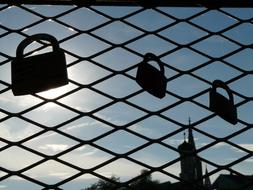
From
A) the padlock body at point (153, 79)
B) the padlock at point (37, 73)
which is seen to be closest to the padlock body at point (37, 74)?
the padlock at point (37, 73)

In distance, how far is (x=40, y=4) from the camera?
1920 mm

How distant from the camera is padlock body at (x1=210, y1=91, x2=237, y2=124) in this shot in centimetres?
200

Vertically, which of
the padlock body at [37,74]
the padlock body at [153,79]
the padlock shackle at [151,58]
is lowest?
the padlock body at [37,74]

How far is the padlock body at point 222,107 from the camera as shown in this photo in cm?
200

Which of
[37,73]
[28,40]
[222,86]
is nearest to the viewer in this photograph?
[37,73]

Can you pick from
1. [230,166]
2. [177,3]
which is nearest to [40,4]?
[177,3]

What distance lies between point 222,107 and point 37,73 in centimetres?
101

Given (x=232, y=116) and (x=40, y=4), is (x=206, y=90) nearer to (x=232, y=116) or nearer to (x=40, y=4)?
(x=232, y=116)

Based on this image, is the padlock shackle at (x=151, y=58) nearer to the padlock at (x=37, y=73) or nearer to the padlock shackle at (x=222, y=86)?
the padlock shackle at (x=222, y=86)

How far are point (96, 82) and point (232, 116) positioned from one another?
2.53 ft

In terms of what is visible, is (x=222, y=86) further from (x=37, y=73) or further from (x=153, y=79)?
(x=37, y=73)

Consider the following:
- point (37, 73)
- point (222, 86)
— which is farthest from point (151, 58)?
point (37, 73)

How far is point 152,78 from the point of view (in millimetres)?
1929

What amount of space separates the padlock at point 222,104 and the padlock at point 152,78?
0.29 metres
